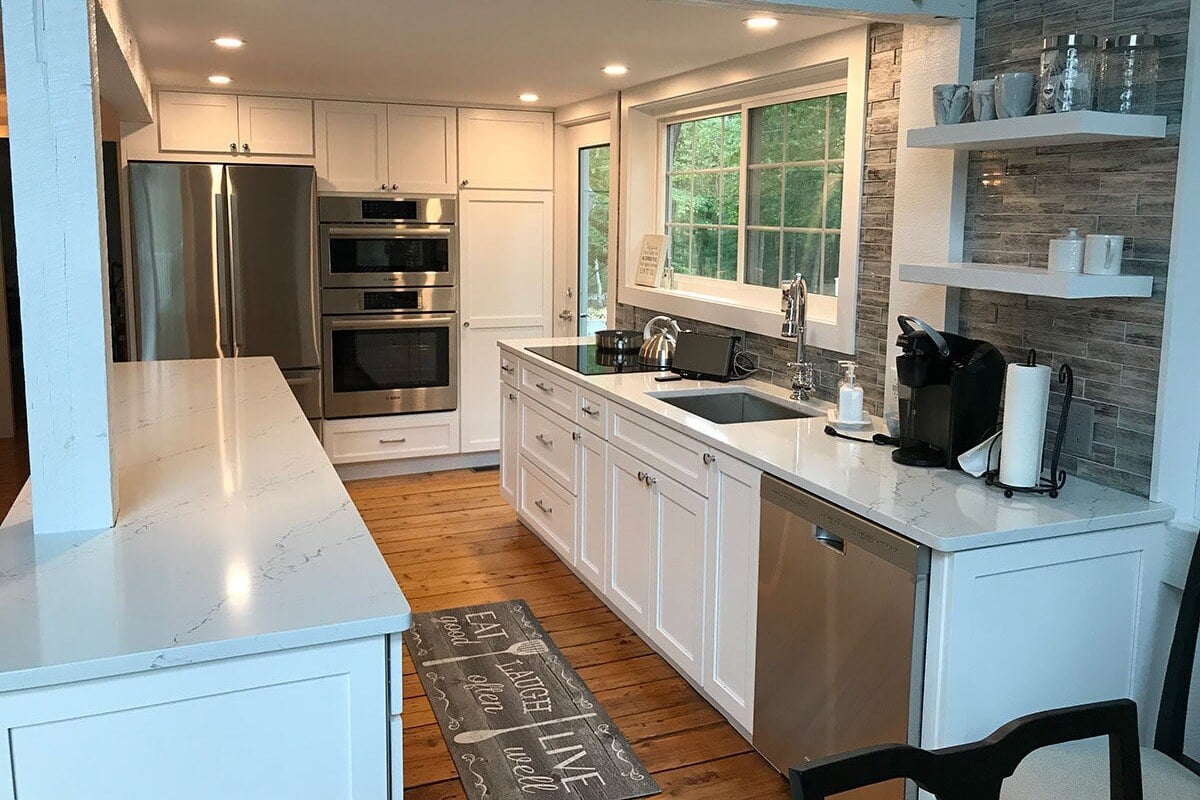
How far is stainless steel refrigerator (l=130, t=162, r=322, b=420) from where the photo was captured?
503 centimetres

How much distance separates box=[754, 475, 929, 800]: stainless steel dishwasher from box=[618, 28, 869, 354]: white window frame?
3.35 feet

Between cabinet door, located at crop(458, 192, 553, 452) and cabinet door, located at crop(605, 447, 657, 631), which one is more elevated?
cabinet door, located at crop(458, 192, 553, 452)

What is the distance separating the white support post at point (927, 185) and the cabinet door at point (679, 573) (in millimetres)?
710

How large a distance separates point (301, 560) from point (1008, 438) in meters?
1.55

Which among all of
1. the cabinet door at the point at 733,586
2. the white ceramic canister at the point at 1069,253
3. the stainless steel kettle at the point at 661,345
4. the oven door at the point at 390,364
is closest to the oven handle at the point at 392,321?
the oven door at the point at 390,364

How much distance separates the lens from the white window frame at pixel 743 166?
321cm

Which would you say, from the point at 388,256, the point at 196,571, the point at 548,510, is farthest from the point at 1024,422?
the point at 388,256

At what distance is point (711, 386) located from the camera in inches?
144

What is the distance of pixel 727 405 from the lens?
364 cm

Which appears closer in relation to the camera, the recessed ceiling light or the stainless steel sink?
the recessed ceiling light

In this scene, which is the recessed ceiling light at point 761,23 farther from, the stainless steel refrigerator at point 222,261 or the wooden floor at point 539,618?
the stainless steel refrigerator at point 222,261

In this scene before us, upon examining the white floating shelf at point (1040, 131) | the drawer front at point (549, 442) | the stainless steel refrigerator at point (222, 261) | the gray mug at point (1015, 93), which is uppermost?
the gray mug at point (1015, 93)

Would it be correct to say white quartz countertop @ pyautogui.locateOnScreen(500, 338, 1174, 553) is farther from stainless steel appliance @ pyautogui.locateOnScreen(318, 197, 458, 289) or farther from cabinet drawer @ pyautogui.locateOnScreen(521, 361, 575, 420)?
stainless steel appliance @ pyautogui.locateOnScreen(318, 197, 458, 289)

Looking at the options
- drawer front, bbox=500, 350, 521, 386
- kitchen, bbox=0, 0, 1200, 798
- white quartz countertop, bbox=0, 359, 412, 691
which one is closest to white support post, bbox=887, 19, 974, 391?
kitchen, bbox=0, 0, 1200, 798
